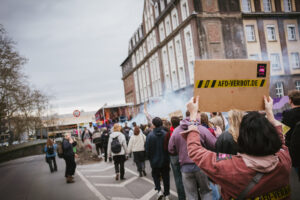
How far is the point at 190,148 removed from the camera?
2086 millimetres

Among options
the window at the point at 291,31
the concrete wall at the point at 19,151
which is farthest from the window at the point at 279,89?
the concrete wall at the point at 19,151

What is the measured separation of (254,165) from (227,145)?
1.80 metres

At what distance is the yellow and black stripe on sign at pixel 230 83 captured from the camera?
7.61ft

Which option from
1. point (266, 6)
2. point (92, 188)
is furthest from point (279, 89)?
point (92, 188)

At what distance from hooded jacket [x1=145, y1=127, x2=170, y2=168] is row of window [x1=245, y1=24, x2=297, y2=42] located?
26028 mm

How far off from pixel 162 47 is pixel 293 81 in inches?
646

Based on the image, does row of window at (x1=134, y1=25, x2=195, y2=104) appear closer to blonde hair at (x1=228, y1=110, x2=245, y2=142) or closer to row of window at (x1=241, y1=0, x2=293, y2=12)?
row of window at (x1=241, y1=0, x2=293, y2=12)

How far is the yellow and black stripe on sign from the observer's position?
232cm

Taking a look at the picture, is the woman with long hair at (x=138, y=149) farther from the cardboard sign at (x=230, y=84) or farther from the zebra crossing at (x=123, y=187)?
the cardboard sign at (x=230, y=84)

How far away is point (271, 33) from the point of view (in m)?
30.3

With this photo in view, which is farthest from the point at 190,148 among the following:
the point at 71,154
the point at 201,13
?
the point at 201,13

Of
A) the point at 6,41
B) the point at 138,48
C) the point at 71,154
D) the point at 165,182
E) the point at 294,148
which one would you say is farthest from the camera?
the point at 138,48

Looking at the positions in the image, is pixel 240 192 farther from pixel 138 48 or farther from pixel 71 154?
pixel 138 48

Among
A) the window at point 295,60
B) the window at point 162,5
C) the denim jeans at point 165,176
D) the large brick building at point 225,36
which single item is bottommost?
the denim jeans at point 165,176
